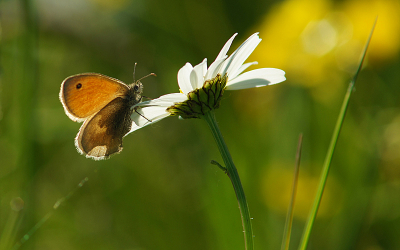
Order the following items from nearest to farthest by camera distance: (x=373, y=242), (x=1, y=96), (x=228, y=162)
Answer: (x=228, y=162) → (x=373, y=242) → (x=1, y=96)

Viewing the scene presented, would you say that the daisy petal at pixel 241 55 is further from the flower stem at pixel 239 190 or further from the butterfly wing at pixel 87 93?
the butterfly wing at pixel 87 93

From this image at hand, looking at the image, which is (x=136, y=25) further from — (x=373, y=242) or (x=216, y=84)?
(x=373, y=242)

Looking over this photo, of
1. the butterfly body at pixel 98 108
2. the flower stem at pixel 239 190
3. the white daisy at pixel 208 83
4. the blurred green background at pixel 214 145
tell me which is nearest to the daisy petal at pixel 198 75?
the white daisy at pixel 208 83

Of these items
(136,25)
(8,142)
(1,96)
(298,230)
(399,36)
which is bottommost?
(298,230)

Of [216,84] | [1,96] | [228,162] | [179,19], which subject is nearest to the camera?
[228,162]

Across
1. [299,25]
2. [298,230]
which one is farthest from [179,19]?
[298,230]

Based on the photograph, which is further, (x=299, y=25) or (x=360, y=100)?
(x=299, y=25)

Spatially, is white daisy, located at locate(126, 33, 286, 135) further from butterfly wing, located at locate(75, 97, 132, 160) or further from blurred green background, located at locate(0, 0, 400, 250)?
blurred green background, located at locate(0, 0, 400, 250)
